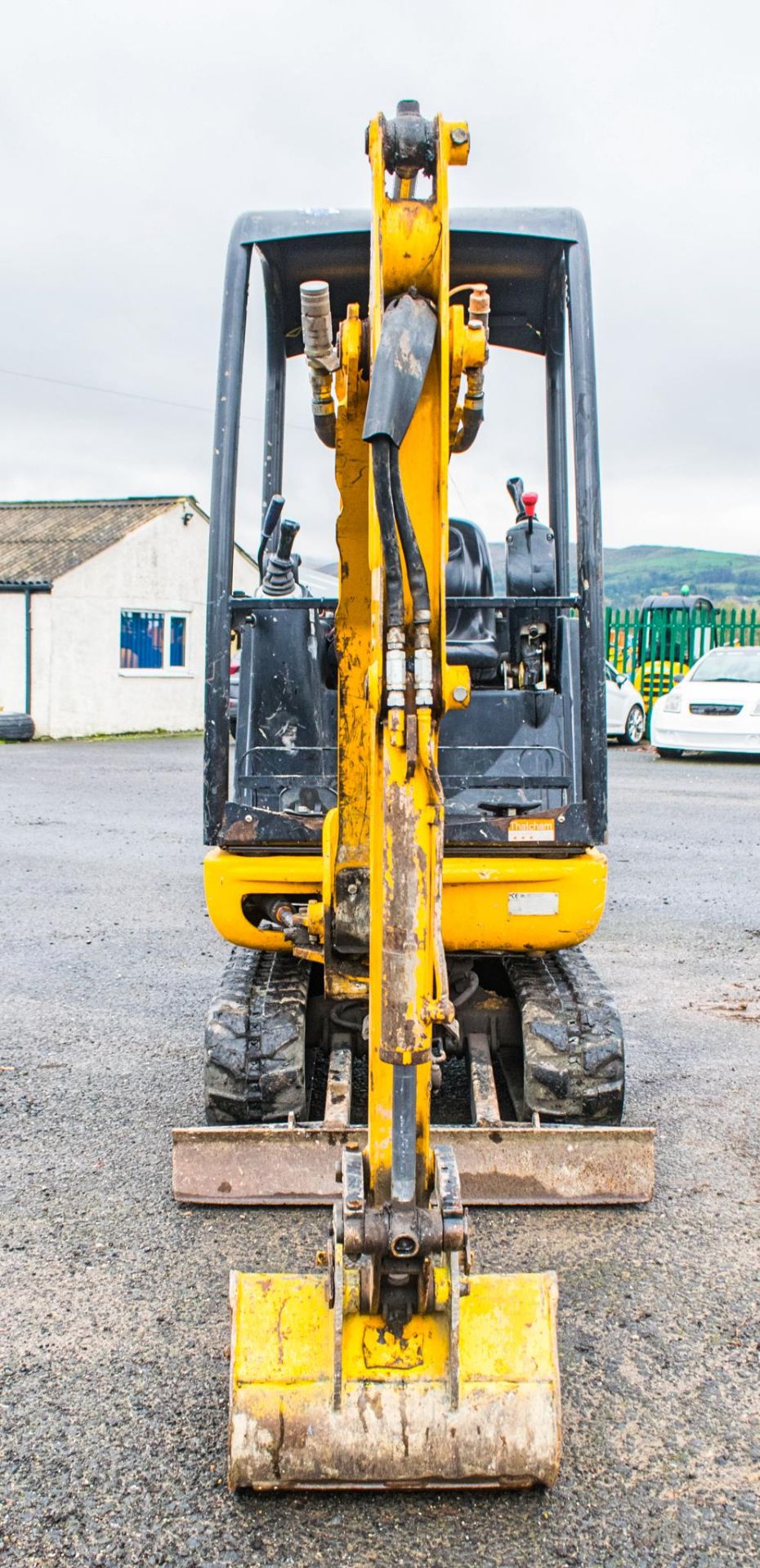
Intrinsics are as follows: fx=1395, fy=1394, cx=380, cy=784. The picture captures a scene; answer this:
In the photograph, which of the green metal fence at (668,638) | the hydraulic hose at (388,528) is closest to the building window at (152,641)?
the green metal fence at (668,638)

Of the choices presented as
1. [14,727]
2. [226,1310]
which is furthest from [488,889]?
[14,727]

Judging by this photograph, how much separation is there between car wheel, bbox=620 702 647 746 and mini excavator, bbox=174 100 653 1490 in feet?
59.9

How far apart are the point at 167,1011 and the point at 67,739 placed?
2010 centimetres

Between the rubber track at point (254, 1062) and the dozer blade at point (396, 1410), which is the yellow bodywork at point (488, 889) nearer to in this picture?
the rubber track at point (254, 1062)

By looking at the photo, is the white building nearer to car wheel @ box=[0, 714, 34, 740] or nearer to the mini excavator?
car wheel @ box=[0, 714, 34, 740]

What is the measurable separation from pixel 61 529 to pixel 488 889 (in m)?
26.1

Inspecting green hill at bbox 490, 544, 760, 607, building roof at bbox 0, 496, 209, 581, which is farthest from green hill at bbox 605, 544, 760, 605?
building roof at bbox 0, 496, 209, 581

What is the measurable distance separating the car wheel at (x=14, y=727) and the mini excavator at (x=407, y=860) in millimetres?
20028

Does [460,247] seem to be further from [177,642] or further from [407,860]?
[177,642]

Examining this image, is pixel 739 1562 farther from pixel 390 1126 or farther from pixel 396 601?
pixel 396 601

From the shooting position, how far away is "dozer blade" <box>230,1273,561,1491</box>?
2.79 m

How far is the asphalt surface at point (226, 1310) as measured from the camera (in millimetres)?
2777

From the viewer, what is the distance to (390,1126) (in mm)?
2896

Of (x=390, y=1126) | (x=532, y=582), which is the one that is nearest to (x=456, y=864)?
(x=532, y=582)
